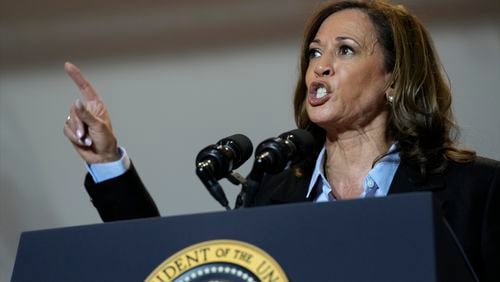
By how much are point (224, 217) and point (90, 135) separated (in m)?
0.58

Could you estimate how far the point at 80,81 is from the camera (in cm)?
168

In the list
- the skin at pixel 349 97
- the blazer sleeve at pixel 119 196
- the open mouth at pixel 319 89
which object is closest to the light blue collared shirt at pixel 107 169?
the blazer sleeve at pixel 119 196

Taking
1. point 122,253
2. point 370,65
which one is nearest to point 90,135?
point 122,253

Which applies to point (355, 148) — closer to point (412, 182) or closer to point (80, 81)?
point (412, 182)

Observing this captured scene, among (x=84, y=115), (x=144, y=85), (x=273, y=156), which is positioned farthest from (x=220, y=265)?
(x=144, y=85)

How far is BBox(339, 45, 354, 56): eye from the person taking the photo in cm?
214

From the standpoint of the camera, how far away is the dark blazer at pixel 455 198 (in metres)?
1.75

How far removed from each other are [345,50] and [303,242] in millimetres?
1084

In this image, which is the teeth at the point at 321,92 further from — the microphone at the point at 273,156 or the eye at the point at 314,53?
the microphone at the point at 273,156

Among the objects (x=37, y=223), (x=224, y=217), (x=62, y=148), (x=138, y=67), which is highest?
(x=224, y=217)

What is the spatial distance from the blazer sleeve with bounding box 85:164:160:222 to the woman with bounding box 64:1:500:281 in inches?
2.4

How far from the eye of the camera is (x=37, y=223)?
10.4ft

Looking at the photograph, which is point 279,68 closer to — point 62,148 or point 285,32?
point 285,32

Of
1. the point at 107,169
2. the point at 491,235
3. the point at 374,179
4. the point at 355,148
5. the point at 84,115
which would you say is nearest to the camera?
the point at 84,115
